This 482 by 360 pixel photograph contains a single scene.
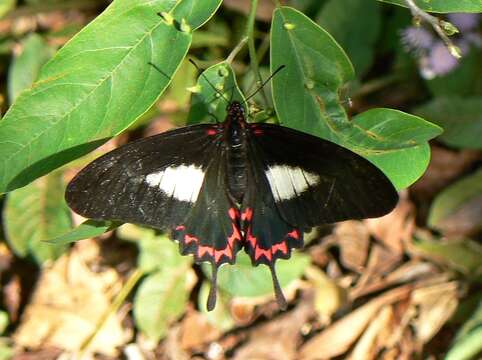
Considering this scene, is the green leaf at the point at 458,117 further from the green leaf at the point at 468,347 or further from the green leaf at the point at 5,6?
the green leaf at the point at 5,6

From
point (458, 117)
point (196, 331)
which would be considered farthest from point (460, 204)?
point (196, 331)

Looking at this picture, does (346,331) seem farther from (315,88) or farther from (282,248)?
(315,88)

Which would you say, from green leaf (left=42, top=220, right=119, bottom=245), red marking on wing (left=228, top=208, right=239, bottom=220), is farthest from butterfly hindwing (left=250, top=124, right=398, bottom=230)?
green leaf (left=42, top=220, right=119, bottom=245)

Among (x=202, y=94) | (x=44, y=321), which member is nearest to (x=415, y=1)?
(x=202, y=94)

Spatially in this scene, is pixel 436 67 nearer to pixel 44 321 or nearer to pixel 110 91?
pixel 110 91

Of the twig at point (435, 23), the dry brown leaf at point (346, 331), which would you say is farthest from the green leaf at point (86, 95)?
the dry brown leaf at point (346, 331)

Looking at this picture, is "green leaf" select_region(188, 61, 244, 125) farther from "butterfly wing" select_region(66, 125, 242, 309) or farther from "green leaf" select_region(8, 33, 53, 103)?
"green leaf" select_region(8, 33, 53, 103)
